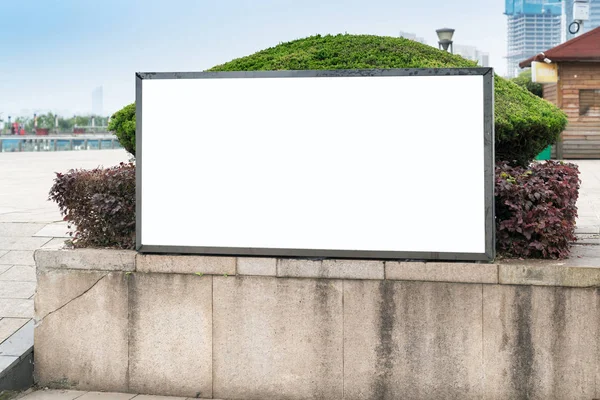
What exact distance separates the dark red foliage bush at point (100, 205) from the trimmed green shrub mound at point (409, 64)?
72.3 inches

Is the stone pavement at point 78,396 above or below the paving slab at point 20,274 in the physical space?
below

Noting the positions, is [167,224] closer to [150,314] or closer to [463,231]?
[150,314]

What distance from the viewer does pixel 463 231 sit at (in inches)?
232

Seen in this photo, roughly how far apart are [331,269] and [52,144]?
43853 mm

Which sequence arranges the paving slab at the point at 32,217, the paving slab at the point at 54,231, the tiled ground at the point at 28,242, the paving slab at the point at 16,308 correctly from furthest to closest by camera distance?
the paving slab at the point at 32,217 < the paving slab at the point at 54,231 < the paving slab at the point at 16,308 < the tiled ground at the point at 28,242

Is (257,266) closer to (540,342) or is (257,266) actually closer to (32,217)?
(540,342)

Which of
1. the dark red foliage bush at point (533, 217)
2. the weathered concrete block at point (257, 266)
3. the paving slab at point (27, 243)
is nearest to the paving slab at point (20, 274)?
the paving slab at point (27, 243)

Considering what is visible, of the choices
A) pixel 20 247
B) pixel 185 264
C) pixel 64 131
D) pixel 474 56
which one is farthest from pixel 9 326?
pixel 474 56

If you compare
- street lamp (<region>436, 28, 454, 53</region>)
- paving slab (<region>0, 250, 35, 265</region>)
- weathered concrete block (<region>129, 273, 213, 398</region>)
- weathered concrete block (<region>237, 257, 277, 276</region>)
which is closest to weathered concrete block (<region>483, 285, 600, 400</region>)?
weathered concrete block (<region>237, 257, 277, 276</region>)

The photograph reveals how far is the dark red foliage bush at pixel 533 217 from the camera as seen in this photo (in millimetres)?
6039

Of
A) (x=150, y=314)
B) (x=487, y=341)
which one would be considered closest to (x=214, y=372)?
(x=150, y=314)

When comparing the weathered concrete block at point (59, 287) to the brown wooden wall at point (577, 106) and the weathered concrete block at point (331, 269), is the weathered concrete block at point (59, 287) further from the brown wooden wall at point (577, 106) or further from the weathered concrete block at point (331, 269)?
the brown wooden wall at point (577, 106)

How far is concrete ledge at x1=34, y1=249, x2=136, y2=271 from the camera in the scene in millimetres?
6340

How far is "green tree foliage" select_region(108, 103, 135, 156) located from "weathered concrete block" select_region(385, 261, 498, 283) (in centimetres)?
310
